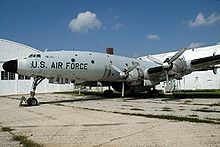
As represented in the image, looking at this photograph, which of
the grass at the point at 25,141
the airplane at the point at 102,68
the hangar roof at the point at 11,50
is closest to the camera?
the grass at the point at 25,141

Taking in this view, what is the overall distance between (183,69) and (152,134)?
15.3m

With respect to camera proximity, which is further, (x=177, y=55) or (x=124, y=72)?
(x=124, y=72)

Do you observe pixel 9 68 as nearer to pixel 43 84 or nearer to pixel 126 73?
pixel 126 73

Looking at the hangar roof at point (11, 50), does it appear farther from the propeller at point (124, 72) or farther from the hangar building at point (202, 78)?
the propeller at point (124, 72)

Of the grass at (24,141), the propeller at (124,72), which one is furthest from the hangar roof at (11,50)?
the grass at (24,141)

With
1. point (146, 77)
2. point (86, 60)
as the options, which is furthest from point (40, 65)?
point (146, 77)

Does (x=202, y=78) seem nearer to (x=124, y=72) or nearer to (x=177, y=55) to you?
(x=124, y=72)

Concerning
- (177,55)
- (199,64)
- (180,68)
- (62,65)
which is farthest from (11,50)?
(199,64)

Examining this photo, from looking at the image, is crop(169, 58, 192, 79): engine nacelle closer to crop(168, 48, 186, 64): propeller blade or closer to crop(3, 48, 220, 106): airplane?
crop(3, 48, 220, 106): airplane

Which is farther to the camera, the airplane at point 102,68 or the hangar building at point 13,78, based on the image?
the hangar building at point 13,78

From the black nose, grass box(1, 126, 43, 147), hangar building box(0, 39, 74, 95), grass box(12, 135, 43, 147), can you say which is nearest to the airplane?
the black nose

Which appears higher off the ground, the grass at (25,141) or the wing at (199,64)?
the wing at (199,64)

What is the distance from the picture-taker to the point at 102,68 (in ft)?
74.2

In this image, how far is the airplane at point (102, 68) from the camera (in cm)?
1850
